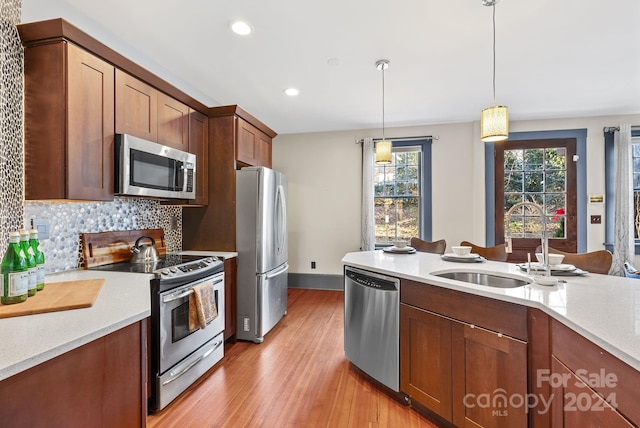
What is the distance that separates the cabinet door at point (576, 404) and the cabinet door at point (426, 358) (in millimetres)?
491

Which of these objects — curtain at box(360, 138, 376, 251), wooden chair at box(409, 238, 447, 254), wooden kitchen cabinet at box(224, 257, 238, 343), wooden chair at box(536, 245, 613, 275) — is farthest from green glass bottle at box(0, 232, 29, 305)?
curtain at box(360, 138, 376, 251)

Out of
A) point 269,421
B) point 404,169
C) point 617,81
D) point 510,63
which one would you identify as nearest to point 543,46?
point 510,63

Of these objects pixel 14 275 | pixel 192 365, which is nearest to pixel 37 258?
pixel 14 275

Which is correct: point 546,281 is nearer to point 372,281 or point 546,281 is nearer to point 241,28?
point 372,281

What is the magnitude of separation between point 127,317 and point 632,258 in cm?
553

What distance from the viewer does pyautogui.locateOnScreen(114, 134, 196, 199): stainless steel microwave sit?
2.01 meters

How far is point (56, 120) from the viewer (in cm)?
170

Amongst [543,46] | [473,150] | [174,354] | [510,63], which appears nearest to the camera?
[174,354]

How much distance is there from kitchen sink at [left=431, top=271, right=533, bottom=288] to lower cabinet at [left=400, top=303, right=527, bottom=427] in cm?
40

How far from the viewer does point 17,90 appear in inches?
67.0

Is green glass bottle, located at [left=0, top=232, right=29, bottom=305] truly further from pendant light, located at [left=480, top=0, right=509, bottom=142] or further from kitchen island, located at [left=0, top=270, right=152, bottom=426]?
pendant light, located at [left=480, top=0, right=509, bottom=142]

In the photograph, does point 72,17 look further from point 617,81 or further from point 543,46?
point 617,81

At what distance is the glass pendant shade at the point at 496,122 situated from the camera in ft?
6.45

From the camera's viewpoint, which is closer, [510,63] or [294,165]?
[510,63]
